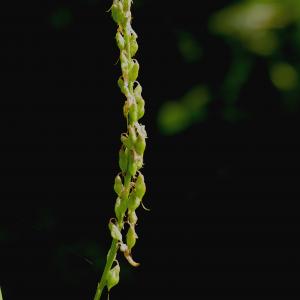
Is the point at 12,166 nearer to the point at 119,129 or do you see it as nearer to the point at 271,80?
the point at 119,129

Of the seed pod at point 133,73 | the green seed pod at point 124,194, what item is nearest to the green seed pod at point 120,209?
the green seed pod at point 124,194

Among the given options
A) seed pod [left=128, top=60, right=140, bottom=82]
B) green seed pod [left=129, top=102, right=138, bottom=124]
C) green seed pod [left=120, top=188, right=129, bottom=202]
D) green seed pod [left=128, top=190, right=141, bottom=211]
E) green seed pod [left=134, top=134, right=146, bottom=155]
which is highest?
seed pod [left=128, top=60, right=140, bottom=82]

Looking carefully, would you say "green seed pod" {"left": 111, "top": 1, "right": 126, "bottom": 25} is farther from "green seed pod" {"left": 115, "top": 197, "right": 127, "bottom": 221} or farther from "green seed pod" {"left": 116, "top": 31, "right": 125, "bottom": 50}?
"green seed pod" {"left": 115, "top": 197, "right": 127, "bottom": 221}

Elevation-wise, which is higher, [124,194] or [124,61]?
[124,61]

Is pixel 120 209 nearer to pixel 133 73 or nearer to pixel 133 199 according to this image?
pixel 133 199

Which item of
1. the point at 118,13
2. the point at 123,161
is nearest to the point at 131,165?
the point at 123,161

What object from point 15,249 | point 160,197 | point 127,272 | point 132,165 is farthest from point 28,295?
point 132,165

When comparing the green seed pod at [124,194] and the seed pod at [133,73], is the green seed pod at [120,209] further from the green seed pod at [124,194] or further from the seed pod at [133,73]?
the seed pod at [133,73]

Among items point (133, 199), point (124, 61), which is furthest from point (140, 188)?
point (124, 61)

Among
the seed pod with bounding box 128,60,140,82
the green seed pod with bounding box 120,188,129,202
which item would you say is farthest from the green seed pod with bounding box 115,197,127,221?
the seed pod with bounding box 128,60,140,82

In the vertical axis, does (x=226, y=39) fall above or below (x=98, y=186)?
above

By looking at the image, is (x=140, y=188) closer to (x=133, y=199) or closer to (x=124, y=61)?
(x=133, y=199)
